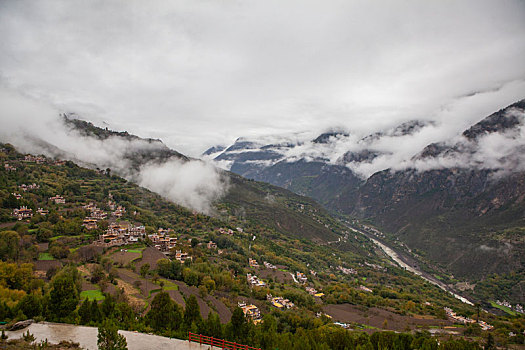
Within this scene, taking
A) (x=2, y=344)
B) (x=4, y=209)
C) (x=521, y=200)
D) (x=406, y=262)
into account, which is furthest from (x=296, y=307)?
(x=521, y=200)

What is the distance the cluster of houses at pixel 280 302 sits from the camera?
54.4 meters

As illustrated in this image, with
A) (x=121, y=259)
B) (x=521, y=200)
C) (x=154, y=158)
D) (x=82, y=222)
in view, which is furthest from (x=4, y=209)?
(x=521, y=200)

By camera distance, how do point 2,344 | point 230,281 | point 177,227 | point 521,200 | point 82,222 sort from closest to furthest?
point 2,344
point 230,281
point 82,222
point 177,227
point 521,200

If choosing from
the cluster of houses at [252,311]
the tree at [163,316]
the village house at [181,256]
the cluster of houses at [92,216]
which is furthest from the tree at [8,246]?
the cluster of houses at [252,311]

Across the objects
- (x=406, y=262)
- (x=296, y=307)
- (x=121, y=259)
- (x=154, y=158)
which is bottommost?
(x=406, y=262)

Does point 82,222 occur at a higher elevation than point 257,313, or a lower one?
higher

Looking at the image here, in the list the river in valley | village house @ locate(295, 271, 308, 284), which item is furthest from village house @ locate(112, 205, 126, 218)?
the river in valley

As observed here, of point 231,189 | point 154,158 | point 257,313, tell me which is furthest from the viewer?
point 231,189

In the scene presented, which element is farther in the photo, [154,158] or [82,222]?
[154,158]

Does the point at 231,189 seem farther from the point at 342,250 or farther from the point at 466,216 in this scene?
the point at 466,216

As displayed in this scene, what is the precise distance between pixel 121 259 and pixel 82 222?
740 inches

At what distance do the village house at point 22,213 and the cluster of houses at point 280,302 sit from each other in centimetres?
5481

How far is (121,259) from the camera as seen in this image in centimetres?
5200

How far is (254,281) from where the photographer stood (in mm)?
66188
